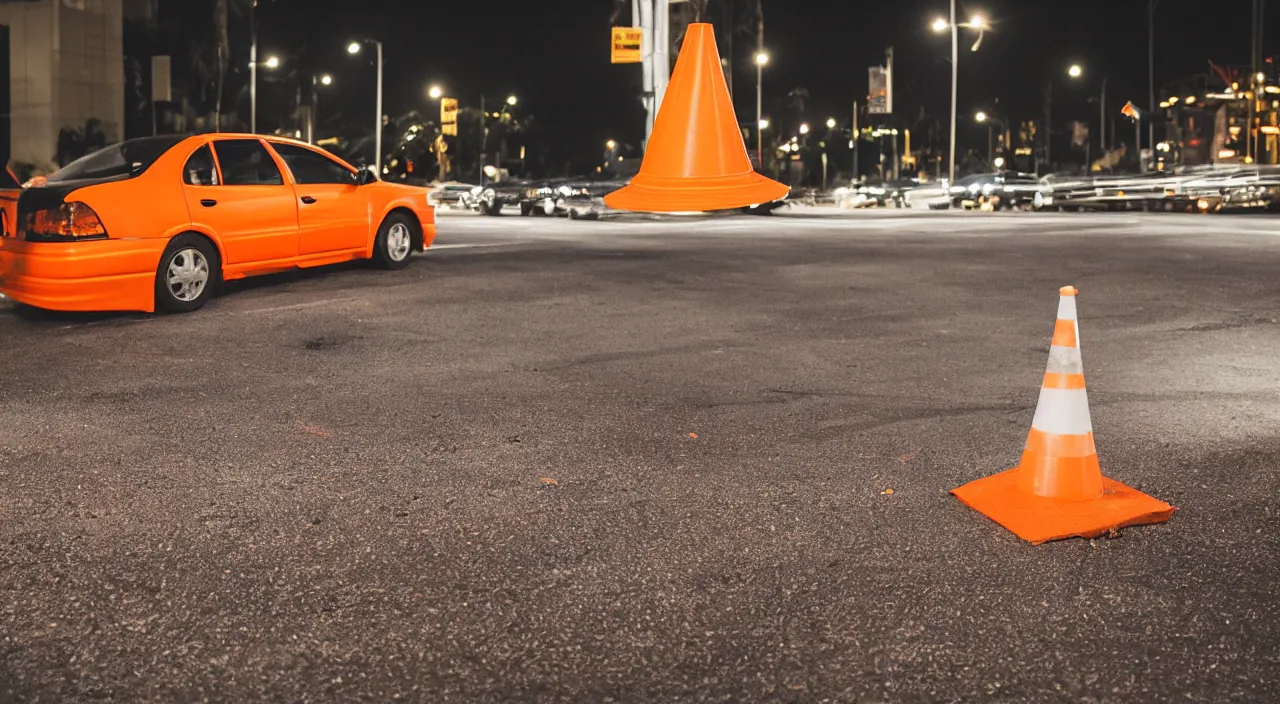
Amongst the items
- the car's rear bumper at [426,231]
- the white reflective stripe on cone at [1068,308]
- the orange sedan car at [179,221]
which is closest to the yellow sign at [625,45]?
the car's rear bumper at [426,231]

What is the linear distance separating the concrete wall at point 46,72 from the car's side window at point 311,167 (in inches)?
1648

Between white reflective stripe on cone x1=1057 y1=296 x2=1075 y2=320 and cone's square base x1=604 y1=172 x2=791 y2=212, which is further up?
cone's square base x1=604 y1=172 x2=791 y2=212

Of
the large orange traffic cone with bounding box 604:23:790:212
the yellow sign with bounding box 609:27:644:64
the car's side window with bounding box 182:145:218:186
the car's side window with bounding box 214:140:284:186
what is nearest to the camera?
the large orange traffic cone with bounding box 604:23:790:212

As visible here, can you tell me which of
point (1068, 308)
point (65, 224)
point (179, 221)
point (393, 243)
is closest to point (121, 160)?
point (179, 221)

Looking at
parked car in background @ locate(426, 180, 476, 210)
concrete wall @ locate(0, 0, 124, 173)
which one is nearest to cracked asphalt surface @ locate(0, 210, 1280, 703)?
parked car in background @ locate(426, 180, 476, 210)

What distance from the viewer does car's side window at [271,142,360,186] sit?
11789mm

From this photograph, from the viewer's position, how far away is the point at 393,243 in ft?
43.8

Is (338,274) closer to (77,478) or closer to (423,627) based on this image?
(77,478)

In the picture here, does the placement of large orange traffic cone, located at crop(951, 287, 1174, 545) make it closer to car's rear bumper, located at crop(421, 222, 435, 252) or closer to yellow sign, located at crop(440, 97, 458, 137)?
car's rear bumper, located at crop(421, 222, 435, 252)

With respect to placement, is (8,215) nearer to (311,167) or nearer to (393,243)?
(311,167)

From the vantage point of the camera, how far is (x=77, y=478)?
514cm

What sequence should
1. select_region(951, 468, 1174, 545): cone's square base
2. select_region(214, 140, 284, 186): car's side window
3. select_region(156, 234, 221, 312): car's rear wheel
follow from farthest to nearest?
select_region(214, 140, 284, 186): car's side window < select_region(156, 234, 221, 312): car's rear wheel < select_region(951, 468, 1174, 545): cone's square base

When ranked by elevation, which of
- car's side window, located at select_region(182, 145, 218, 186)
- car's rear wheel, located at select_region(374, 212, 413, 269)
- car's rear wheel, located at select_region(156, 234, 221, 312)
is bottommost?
car's rear wheel, located at select_region(156, 234, 221, 312)

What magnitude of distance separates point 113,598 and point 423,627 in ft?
3.15
